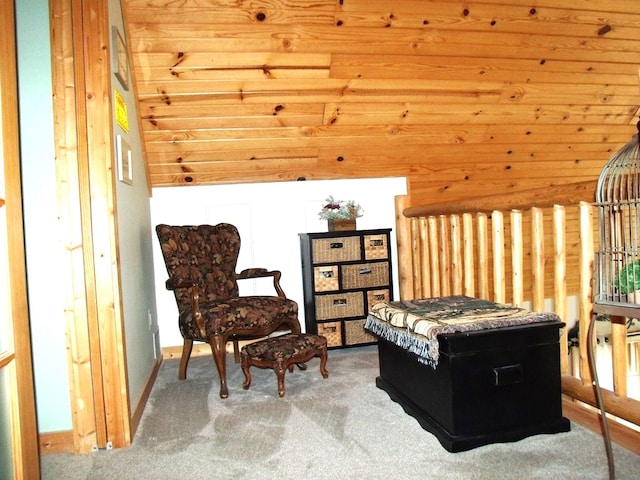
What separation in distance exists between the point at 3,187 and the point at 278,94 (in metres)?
2.19

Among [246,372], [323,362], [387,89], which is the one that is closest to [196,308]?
[246,372]

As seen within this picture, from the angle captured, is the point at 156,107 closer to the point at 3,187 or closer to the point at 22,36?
the point at 22,36

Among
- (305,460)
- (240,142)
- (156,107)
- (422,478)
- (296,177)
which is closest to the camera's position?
(422,478)

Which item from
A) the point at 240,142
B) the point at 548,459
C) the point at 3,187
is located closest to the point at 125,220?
the point at 240,142

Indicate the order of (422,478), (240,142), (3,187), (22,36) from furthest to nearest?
(240,142)
(22,36)
(422,478)
(3,187)

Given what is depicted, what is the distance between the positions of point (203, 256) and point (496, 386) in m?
2.07

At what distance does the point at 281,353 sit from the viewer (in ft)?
8.41

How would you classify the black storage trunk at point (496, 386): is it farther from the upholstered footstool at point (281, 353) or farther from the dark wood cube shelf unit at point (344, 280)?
the dark wood cube shelf unit at point (344, 280)

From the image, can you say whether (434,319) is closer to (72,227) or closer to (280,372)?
(280,372)

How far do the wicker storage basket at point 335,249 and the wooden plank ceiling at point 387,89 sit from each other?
645 mm

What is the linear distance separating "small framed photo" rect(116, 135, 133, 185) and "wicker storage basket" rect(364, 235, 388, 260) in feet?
5.47

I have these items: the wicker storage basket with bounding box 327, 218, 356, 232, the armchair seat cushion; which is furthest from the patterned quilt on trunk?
the wicker storage basket with bounding box 327, 218, 356, 232

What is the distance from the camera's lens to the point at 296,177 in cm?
378

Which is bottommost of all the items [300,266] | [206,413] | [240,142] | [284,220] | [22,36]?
[206,413]
